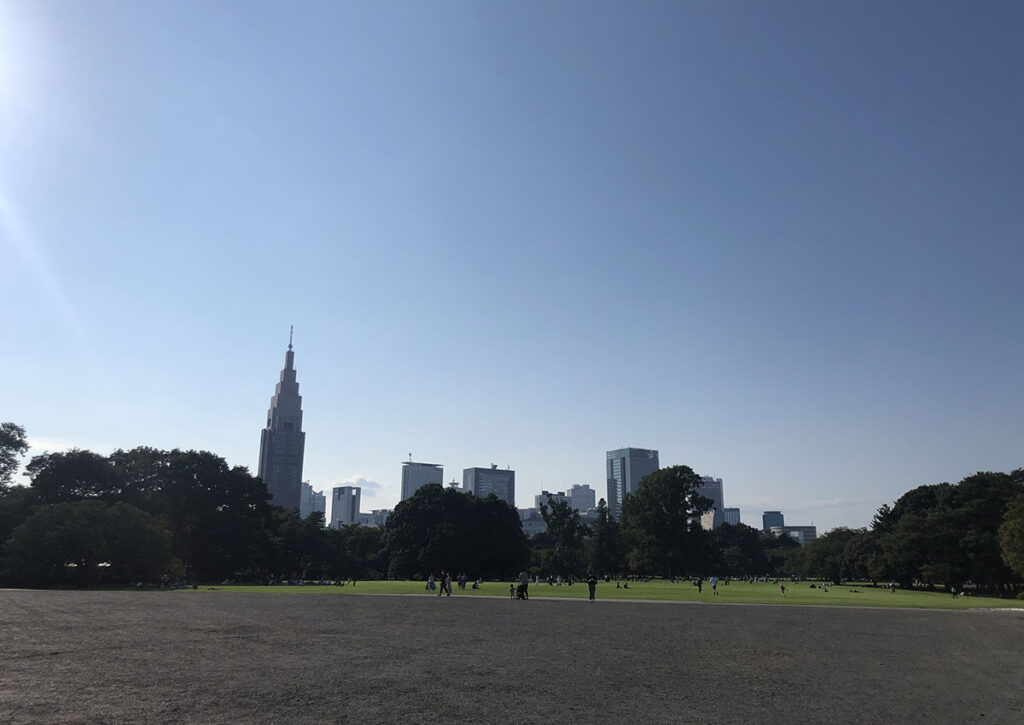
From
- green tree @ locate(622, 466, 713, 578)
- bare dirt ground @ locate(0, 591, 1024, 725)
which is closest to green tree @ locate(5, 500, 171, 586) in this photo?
bare dirt ground @ locate(0, 591, 1024, 725)

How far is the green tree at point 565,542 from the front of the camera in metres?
105

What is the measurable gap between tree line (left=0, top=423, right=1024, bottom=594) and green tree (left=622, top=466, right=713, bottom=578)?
202 millimetres

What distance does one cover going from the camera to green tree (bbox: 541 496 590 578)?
105 m

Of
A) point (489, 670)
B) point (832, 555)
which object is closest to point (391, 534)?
point (832, 555)

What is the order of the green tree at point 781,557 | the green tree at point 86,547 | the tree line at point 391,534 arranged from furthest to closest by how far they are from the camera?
1. the green tree at point 781,557
2. the tree line at point 391,534
3. the green tree at point 86,547

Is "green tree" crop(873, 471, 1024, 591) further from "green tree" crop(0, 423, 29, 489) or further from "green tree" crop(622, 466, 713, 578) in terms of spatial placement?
"green tree" crop(0, 423, 29, 489)

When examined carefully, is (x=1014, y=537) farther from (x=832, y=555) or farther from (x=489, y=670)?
(x=832, y=555)

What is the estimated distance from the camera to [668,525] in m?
101

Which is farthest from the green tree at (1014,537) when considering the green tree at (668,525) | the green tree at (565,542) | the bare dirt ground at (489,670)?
the green tree at (565,542)

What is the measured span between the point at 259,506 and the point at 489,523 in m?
30.4

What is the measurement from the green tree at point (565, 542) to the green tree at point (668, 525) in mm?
8615

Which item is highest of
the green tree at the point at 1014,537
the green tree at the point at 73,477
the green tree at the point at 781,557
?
the green tree at the point at 73,477

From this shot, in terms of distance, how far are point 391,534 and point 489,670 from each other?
7935 cm

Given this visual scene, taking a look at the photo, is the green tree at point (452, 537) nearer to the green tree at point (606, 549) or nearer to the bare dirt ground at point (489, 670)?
the green tree at point (606, 549)
